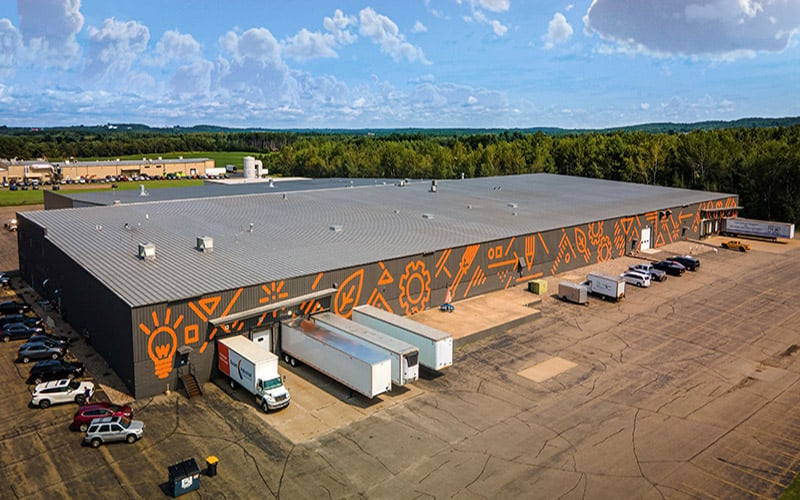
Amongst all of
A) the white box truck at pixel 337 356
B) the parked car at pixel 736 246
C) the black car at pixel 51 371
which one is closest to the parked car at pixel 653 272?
the parked car at pixel 736 246

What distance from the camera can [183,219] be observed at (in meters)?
51.8

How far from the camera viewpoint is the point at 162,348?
1204 inches

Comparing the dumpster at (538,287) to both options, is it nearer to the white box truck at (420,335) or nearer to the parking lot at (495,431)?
the parking lot at (495,431)

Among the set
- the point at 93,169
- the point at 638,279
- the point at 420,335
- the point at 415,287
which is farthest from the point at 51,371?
the point at 93,169

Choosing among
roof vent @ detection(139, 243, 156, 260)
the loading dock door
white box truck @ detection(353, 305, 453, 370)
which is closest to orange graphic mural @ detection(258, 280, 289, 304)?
white box truck @ detection(353, 305, 453, 370)

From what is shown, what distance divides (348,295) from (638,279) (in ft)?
91.4

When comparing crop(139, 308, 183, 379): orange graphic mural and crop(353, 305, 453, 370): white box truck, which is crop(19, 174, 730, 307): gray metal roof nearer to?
crop(139, 308, 183, 379): orange graphic mural

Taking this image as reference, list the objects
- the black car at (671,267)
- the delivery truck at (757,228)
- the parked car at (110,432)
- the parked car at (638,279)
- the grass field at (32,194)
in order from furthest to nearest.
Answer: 1. the grass field at (32,194)
2. the delivery truck at (757,228)
3. the black car at (671,267)
4. the parked car at (638,279)
5. the parked car at (110,432)

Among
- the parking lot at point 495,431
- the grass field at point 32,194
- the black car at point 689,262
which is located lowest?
the parking lot at point 495,431

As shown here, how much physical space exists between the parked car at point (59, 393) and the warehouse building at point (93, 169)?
131 meters

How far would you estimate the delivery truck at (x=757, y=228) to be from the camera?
2943 inches

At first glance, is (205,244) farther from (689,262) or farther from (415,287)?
(689,262)

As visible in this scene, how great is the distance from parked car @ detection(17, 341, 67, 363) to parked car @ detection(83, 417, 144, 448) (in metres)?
11.8

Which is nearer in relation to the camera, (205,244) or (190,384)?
(190,384)
